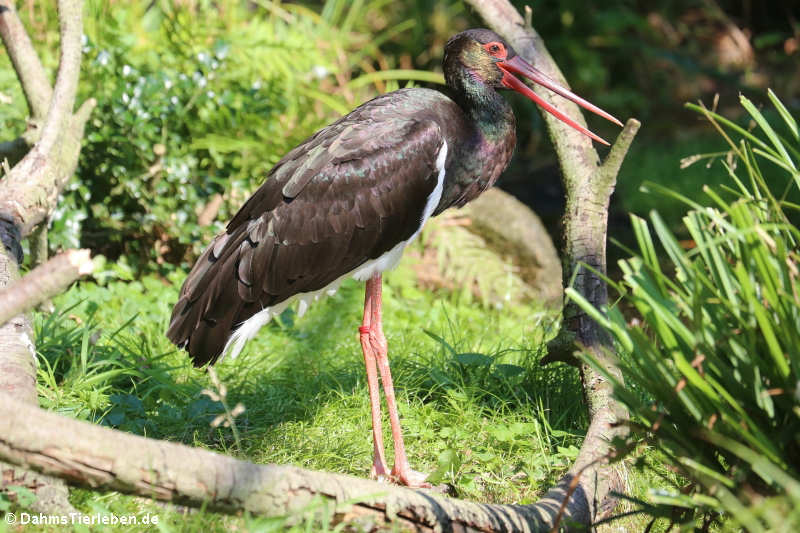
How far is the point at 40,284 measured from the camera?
6.25ft

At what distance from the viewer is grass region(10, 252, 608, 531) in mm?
3232

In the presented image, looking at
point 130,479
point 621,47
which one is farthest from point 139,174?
point 621,47

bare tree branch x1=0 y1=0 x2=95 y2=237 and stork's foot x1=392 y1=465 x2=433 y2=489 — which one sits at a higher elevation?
bare tree branch x1=0 y1=0 x2=95 y2=237

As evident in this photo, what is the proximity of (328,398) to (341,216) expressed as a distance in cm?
75

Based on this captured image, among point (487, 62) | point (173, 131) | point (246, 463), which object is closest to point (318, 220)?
point (487, 62)

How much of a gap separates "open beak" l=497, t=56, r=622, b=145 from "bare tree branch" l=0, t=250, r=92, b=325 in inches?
79.8

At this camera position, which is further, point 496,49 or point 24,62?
point 24,62

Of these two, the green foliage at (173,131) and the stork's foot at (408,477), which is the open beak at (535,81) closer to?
the stork's foot at (408,477)

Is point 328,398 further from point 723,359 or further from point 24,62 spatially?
point 24,62

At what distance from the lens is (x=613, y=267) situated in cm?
574

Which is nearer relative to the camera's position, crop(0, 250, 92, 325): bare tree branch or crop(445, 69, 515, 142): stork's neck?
crop(0, 250, 92, 325): bare tree branch

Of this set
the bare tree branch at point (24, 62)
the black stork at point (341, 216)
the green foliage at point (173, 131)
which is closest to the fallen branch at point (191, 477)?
the black stork at point (341, 216)

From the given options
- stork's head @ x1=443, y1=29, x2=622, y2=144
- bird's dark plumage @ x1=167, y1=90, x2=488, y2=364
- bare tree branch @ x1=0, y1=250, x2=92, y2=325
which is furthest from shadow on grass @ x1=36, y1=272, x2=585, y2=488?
bare tree branch @ x1=0, y1=250, x2=92, y2=325

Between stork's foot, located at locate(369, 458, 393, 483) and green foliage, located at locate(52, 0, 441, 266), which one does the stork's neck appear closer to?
stork's foot, located at locate(369, 458, 393, 483)
